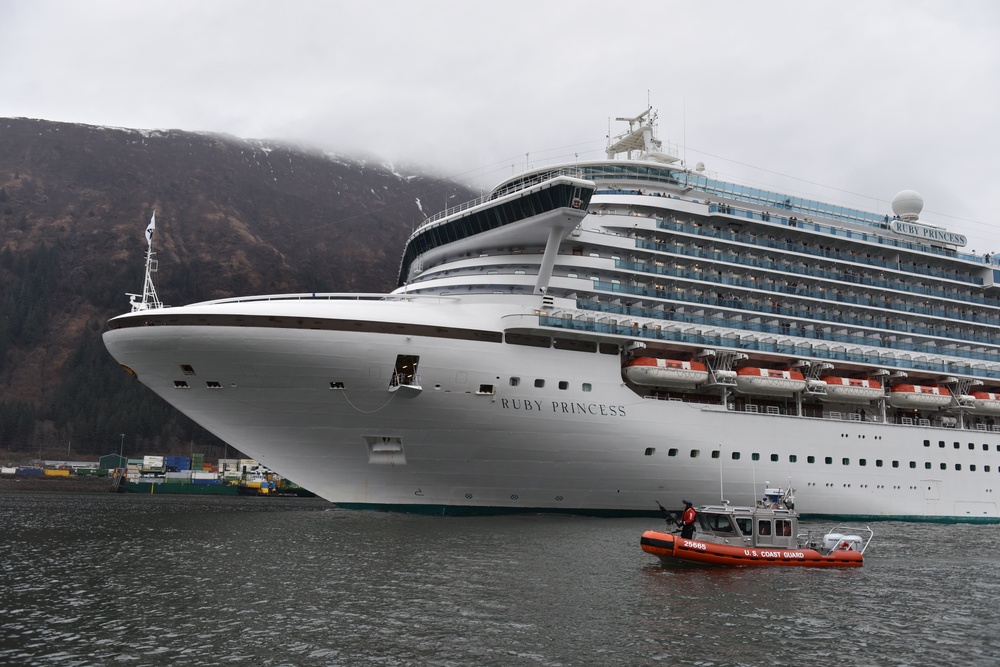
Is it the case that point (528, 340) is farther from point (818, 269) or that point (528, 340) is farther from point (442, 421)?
point (818, 269)

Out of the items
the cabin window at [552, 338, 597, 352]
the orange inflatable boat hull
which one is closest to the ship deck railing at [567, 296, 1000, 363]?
the cabin window at [552, 338, 597, 352]

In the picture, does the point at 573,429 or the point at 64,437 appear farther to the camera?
the point at 64,437

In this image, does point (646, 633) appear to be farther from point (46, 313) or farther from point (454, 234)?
point (46, 313)

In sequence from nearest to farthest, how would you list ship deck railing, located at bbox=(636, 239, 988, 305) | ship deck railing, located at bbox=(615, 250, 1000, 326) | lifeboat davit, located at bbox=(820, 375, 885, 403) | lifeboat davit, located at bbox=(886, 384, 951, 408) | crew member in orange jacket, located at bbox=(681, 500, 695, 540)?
crew member in orange jacket, located at bbox=(681, 500, 695, 540)
ship deck railing, located at bbox=(615, 250, 1000, 326)
ship deck railing, located at bbox=(636, 239, 988, 305)
lifeboat davit, located at bbox=(820, 375, 885, 403)
lifeboat davit, located at bbox=(886, 384, 951, 408)

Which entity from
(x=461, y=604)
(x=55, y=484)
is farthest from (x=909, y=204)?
(x=55, y=484)

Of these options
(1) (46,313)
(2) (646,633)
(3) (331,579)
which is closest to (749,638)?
(2) (646,633)

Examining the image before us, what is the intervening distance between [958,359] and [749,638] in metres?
34.2

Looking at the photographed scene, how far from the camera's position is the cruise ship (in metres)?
27.3

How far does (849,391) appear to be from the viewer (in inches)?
1415

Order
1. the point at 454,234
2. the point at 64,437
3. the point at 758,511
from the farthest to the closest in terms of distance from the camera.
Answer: the point at 64,437
the point at 454,234
the point at 758,511

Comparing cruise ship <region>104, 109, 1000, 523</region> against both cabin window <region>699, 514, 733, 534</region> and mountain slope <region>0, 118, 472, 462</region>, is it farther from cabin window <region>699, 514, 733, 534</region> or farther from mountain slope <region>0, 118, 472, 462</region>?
mountain slope <region>0, 118, 472, 462</region>

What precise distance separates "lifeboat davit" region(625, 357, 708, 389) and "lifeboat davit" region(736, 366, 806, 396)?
7.22 ft

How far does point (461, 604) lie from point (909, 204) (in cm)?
4208

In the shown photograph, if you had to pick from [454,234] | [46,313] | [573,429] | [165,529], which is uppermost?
[46,313]
